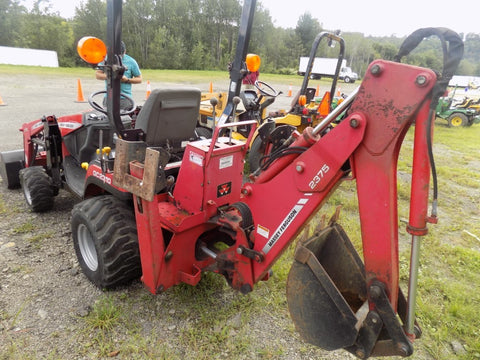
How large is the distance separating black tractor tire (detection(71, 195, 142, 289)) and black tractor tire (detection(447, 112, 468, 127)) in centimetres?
1415

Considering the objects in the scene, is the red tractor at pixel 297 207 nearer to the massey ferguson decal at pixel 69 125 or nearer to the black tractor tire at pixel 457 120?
the massey ferguson decal at pixel 69 125

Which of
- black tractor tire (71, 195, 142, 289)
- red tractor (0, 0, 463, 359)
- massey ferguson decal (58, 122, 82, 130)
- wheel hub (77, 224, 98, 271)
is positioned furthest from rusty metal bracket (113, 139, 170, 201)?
massey ferguson decal (58, 122, 82, 130)

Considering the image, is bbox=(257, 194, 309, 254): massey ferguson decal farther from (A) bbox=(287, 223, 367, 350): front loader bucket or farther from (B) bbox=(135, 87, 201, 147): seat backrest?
(B) bbox=(135, 87, 201, 147): seat backrest

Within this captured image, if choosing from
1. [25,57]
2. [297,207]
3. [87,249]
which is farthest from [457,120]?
[25,57]

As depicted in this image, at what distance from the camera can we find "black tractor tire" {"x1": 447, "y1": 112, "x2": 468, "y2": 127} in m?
13.0

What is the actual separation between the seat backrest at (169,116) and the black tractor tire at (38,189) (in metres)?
1.79

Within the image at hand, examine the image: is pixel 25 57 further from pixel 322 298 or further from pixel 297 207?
pixel 322 298

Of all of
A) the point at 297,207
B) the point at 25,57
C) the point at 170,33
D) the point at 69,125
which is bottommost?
the point at 25,57

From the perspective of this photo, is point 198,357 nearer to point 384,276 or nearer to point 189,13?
point 384,276

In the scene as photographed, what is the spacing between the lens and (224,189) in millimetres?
2600

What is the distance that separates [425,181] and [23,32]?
49.5 metres


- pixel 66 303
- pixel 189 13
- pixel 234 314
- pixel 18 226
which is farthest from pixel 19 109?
pixel 189 13

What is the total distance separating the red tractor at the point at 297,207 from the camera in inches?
61.2

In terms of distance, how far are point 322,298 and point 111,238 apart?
5.25ft
